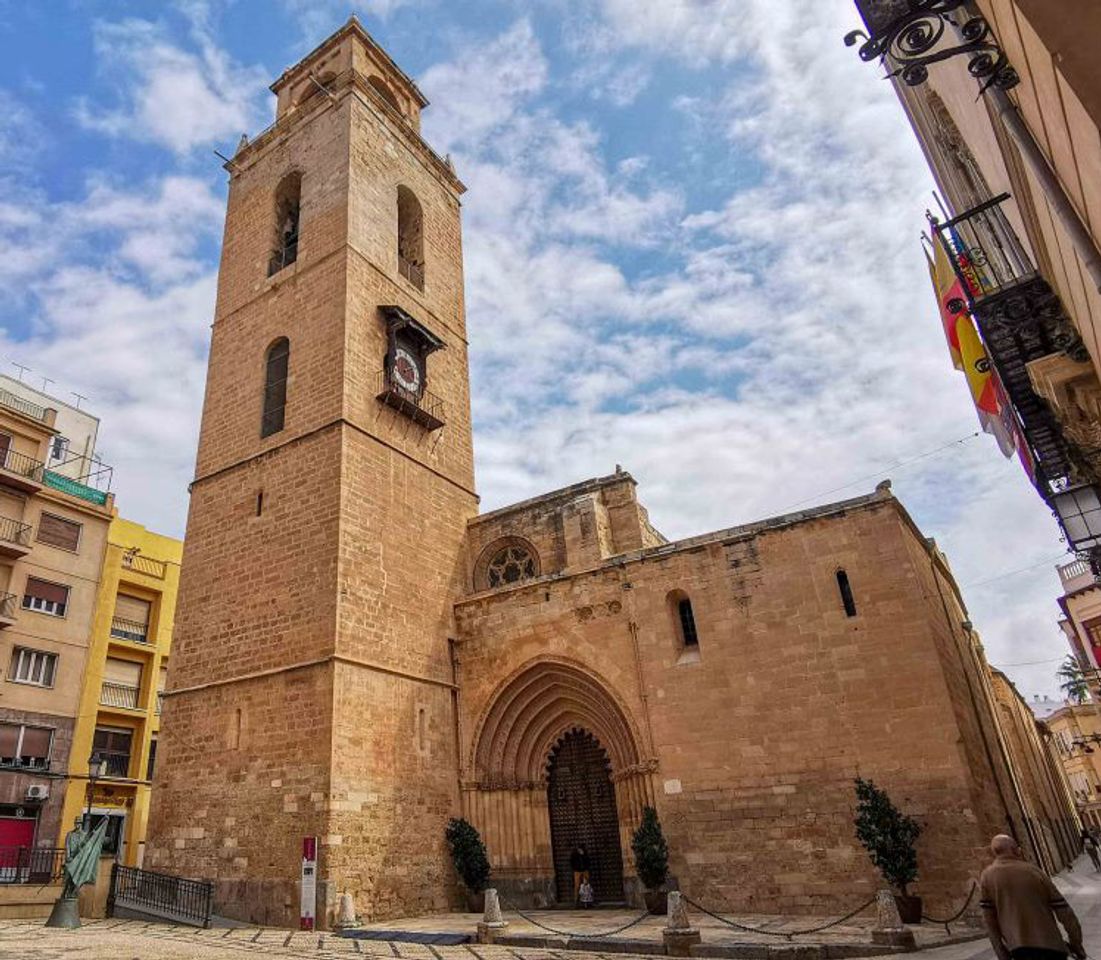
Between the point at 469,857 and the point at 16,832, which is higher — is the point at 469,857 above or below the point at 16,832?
below

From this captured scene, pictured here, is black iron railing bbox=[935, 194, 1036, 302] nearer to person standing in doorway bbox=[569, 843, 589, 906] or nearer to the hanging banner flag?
the hanging banner flag

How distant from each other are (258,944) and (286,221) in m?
15.5

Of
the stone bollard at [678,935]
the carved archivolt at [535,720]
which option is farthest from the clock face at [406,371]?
the stone bollard at [678,935]

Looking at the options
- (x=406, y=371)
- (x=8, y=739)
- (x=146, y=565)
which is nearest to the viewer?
(x=406, y=371)

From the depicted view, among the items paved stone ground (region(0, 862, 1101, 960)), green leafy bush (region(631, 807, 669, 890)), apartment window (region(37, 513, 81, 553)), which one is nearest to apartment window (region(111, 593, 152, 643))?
apartment window (region(37, 513, 81, 553))

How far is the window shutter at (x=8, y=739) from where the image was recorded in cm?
1681

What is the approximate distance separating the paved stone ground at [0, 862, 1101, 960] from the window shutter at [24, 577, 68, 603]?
951 cm

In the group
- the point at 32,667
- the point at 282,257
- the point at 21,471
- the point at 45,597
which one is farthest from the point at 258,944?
the point at 21,471

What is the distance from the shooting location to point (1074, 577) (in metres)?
29.0

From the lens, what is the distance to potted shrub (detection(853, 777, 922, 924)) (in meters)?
9.62

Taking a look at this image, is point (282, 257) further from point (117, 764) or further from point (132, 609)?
point (117, 764)

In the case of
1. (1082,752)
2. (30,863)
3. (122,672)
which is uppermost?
(122,672)

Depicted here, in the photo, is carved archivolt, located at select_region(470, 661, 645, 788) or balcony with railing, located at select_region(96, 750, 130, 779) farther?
balcony with railing, located at select_region(96, 750, 130, 779)

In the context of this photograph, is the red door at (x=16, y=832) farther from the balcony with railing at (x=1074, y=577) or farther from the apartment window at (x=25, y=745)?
the balcony with railing at (x=1074, y=577)
